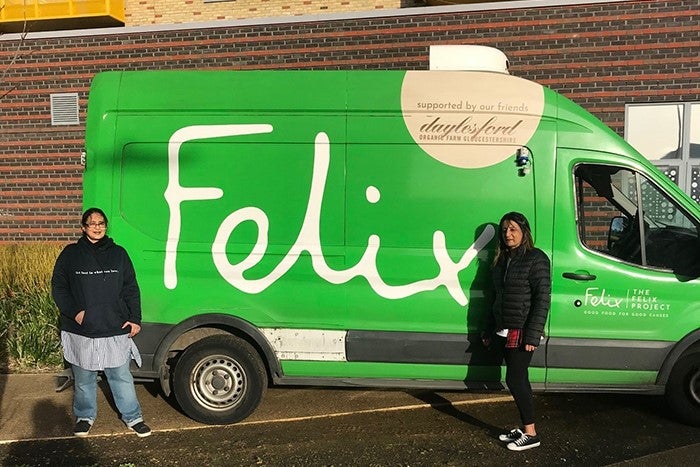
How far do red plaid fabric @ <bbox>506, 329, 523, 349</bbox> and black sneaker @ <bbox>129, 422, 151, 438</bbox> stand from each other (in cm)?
268

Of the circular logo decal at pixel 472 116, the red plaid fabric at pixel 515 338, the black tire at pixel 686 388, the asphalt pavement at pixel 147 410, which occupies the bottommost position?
the asphalt pavement at pixel 147 410

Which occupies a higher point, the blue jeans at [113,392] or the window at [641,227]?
the window at [641,227]

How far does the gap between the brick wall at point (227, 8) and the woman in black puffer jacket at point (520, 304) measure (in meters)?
8.00

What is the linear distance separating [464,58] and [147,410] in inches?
149

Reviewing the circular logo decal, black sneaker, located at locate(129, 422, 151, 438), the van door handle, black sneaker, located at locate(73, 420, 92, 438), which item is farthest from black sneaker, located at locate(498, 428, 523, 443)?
black sneaker, located at locate(73, 420, 92, 438)

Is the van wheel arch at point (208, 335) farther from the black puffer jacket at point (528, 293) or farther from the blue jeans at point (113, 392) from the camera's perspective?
the black puffer jacket at point (528, 293)

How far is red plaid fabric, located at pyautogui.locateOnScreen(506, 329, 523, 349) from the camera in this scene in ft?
12.6

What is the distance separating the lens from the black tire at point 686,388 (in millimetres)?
4215

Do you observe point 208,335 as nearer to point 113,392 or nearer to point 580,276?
point 113,392

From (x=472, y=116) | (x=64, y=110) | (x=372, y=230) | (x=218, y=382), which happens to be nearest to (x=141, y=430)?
(x=218, y=382)

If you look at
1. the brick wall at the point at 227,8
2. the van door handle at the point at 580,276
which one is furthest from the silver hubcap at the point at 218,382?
the brick wall at the point at 227,8

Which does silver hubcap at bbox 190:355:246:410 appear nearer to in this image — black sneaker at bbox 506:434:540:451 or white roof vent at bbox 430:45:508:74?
black sneaker at bbox 506:434:540:451

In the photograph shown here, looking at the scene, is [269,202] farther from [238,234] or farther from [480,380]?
[480,380]

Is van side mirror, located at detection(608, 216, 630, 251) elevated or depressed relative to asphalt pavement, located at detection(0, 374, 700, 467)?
elevated
